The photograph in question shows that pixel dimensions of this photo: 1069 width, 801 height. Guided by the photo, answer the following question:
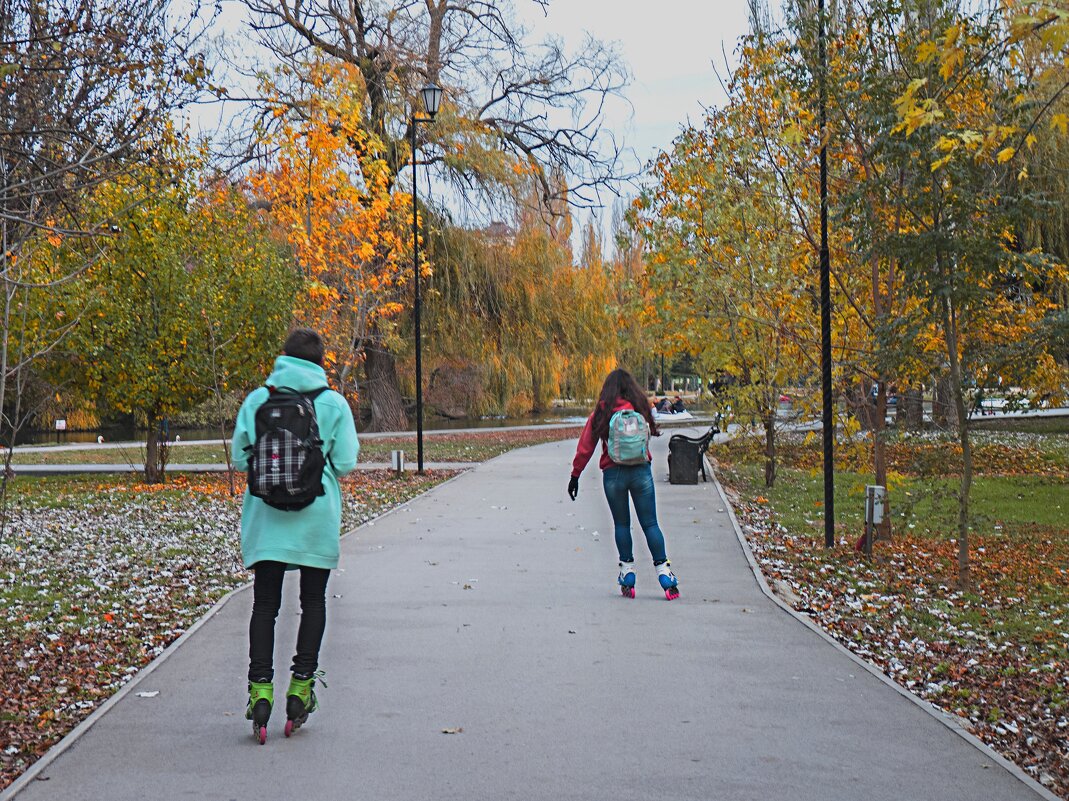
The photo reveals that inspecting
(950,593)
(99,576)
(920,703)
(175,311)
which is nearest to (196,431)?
(175,311)

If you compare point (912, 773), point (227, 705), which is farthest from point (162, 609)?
point (912, 773)

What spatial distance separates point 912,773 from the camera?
541 cm

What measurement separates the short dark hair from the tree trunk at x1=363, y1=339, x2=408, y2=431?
104ft

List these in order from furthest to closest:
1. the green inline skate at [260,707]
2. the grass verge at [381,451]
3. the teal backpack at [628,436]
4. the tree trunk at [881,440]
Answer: the grass verge at [381,451] < the tree trunk at [881,440] < the teal backpack at [628,436] < the green inline skate at [260,707]

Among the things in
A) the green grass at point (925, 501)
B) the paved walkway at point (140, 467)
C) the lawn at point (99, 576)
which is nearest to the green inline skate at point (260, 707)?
the lawn at point (99, 576)

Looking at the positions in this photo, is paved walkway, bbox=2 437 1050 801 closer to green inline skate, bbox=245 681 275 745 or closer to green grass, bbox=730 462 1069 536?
green inline skate, bbox=245 681 275 745

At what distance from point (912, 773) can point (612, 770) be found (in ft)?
4.33

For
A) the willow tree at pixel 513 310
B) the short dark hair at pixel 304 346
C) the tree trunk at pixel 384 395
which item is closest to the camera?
the short dark hair at pixel 304 346

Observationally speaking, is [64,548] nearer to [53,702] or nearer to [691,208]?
[53,702]

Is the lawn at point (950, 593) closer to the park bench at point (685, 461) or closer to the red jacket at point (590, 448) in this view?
the park bench at point (685, 461)

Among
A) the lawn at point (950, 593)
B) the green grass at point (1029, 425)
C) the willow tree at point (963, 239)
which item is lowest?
the lawn at point (950, 593)

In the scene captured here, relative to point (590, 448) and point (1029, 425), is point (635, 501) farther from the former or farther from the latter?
point (1029, 425)

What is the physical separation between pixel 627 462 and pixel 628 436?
0.23 meters

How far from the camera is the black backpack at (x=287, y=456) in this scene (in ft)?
19.1
